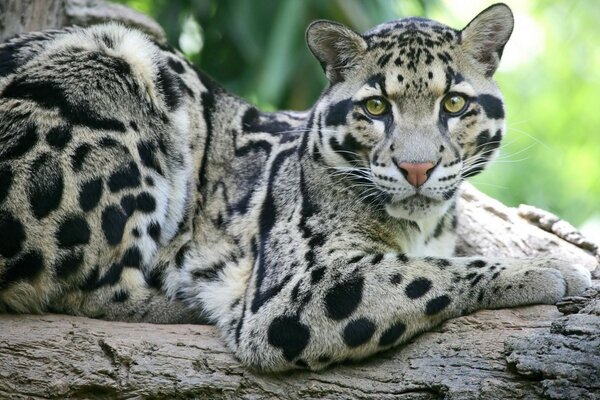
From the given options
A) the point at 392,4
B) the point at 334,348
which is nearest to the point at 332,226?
the point at 334,348

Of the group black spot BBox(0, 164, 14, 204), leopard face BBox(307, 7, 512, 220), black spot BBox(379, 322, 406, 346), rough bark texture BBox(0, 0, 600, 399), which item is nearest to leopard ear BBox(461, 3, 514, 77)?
leopard face BBox(307, 7, 512, 220)

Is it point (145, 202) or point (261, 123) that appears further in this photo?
point (261, 123)

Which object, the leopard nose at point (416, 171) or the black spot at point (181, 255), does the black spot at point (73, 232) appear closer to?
the black spot at point (181, 255)

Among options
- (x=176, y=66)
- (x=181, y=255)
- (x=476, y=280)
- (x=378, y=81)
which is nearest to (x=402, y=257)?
(x=476, y=280)

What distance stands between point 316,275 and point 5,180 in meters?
2.45

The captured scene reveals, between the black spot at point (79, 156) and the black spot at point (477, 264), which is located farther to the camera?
the black spot at point (79, 156)

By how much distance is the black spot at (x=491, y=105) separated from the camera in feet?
23.5

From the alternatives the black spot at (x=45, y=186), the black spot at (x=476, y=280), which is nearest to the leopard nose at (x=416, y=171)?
the black spot at (x=476, y=280)

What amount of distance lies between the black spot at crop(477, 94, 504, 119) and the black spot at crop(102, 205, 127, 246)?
114 inches

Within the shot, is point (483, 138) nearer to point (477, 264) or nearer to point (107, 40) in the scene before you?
point (477, 264)

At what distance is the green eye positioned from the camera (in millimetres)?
7055

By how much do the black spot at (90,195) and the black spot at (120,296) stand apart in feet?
2.39

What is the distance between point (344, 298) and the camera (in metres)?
6.68

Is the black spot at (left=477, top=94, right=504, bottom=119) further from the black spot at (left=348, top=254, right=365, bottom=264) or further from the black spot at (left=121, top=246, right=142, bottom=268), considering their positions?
the black spot at (left=121, top=246, right=142, bottom=268)
